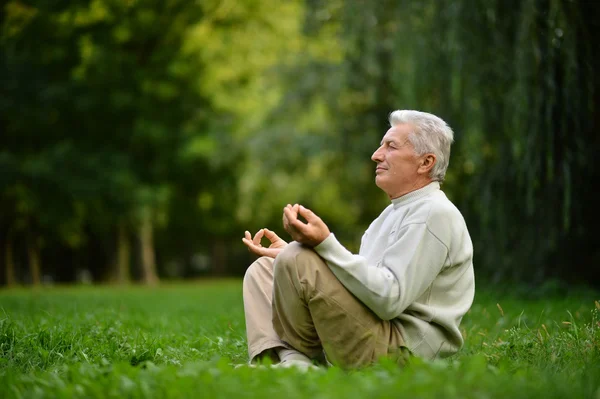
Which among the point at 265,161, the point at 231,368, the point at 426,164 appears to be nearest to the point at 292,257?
the point at 231,368

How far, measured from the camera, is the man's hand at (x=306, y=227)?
3.09m

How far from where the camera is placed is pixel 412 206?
3389 millimetres

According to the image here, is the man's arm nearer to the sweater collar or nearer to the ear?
the sweater collar

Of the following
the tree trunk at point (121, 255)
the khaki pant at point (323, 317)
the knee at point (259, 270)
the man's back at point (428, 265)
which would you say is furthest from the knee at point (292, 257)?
the tree trunk at point (121, 255)

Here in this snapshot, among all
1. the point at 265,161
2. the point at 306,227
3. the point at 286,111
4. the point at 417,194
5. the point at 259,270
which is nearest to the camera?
the point at 306,227

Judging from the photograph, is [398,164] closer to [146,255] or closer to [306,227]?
[306,227]

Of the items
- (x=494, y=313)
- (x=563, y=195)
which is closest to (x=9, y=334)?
(x=494, y=313)

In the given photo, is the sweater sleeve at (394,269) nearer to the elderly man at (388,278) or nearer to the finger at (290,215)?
the elderly man at (388,278)

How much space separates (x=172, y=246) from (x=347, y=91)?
23.7 metres

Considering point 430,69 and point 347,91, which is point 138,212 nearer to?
point 347,91

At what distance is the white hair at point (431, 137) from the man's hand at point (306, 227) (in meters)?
0.72

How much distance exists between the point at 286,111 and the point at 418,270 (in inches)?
511

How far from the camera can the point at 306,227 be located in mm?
3082

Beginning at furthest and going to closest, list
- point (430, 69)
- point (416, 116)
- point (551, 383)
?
point (430, 69)
point (416, 116)
point (551, 383)
